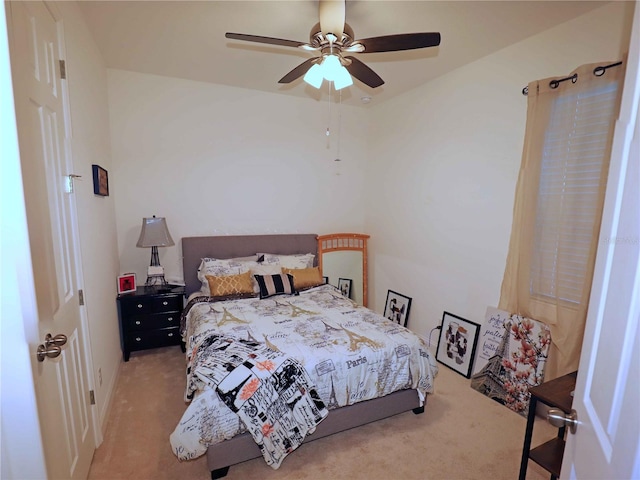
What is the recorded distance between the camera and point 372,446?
84.1 inches

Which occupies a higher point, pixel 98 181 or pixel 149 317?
pixel 98 181

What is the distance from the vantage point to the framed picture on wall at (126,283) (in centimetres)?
318

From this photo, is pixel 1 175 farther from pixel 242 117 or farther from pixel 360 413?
pixel 242 117

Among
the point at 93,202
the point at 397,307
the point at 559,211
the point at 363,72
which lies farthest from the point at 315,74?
the point at 397,307

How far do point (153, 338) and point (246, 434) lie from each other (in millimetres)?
1880

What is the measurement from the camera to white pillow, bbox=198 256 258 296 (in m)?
3.46

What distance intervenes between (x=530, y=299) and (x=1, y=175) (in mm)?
3097

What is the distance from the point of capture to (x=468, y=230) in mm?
3111

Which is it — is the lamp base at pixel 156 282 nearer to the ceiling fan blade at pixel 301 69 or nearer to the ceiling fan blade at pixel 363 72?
the ceiling fan blade at pixel 301 69

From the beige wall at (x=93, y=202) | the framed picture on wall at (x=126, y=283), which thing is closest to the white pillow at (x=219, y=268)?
the framed picture on wall at (x=126, y=283)

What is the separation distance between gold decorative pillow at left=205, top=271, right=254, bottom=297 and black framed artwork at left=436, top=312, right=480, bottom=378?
6.75 ft

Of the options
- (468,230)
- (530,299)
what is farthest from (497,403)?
(468,230)

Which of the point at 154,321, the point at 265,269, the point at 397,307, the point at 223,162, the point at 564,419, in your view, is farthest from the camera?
the point at 397,307

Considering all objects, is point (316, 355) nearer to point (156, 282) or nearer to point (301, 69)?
point (301, 69)
